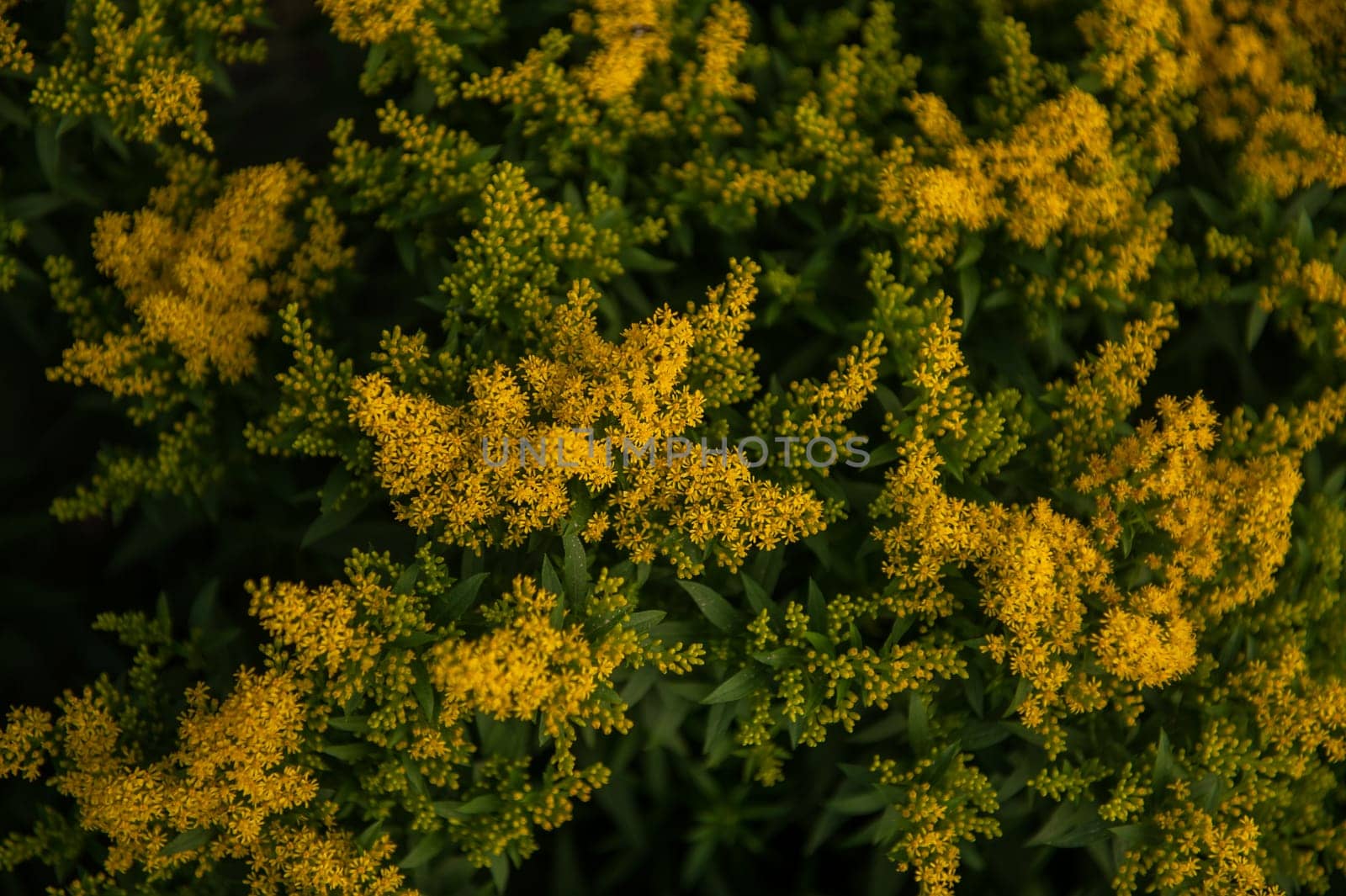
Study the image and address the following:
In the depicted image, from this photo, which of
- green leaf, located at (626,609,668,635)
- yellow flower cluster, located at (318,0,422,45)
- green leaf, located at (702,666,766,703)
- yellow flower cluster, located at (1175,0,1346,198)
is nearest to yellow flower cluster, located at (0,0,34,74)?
yellow flower cluster, located at (318,0,422,45)

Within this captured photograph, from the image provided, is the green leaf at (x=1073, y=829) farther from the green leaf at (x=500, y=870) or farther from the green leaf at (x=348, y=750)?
the green leaf at (x=348, y=750)

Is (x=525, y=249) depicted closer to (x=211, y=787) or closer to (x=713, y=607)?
(x=713, y=607)

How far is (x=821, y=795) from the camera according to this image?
133 inches

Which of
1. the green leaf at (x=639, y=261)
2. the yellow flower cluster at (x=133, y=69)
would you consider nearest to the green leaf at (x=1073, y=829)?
the green leaf at (x=639, y=261)

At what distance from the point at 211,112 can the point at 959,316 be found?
2.66 meters

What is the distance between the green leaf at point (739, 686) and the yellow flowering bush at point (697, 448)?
0.01m

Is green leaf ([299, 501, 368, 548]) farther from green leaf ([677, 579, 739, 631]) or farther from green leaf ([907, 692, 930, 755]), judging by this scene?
green leaf ([907, 692, 930, 755])

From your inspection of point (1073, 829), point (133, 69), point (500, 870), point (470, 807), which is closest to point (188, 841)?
point (470, 807)

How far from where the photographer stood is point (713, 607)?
290cm

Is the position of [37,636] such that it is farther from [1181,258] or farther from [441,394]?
[1181,258]

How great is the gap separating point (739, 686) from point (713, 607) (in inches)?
8.7

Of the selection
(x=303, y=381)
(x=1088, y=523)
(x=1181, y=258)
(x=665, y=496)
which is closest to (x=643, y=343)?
(x=665, y=496)

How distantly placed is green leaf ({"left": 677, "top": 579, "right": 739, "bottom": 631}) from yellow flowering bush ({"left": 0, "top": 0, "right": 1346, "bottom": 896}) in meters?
0.01

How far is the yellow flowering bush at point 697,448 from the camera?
275 cm
